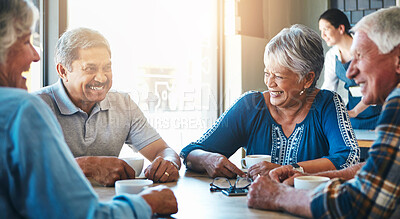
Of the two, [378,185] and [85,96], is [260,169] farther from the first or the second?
[85,96]

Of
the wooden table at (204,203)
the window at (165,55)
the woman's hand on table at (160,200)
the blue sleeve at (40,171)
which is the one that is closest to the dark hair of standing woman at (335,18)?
the window at (165,55)

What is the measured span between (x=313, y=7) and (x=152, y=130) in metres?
3.41

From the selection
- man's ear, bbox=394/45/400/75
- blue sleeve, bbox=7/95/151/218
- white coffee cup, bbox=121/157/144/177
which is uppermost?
man's ear, bbox=394/45/400/75

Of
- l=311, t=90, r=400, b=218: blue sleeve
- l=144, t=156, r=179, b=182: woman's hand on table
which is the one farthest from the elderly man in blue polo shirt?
l=311, t=90, r=400, b=218: blue sleeve

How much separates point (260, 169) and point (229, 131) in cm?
57

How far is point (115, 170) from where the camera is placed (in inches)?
58.0

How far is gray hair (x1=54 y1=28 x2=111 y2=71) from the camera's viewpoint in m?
1.90

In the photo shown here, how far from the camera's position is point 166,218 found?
3.38ft

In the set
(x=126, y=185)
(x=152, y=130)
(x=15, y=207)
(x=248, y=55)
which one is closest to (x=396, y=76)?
(x=126, y=185)

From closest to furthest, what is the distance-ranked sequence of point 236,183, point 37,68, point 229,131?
1. point 236,183
2. point 229,131
3. point 37,68

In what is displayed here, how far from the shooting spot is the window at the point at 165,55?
10.4 ft

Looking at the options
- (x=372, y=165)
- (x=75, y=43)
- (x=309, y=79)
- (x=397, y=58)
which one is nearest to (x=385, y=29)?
(x=397, y=58)

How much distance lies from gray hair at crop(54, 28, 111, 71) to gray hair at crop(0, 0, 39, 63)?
1.06m

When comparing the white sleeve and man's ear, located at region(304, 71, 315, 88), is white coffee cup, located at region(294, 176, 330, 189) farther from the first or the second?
the white sleeve
